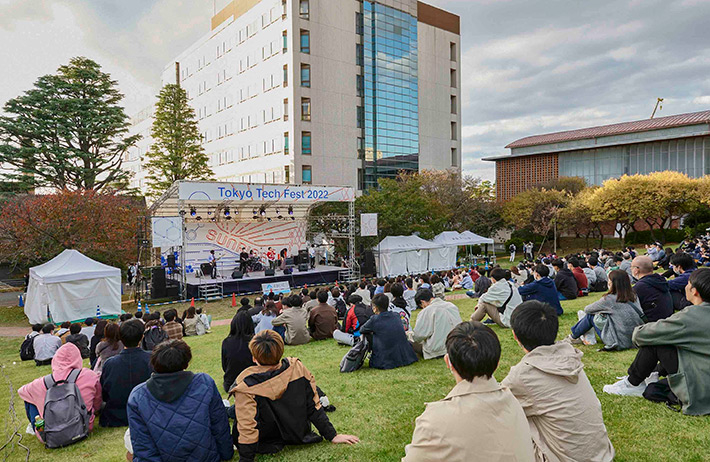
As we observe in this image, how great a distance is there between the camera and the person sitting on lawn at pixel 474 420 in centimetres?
192

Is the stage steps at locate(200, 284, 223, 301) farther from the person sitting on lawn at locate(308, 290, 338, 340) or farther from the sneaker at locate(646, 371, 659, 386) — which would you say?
the sneaker at locate(646, 371, 659, 386)

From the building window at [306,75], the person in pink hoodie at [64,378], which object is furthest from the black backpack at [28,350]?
the building window at [306,75]

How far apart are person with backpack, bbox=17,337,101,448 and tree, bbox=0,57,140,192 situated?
25.9m

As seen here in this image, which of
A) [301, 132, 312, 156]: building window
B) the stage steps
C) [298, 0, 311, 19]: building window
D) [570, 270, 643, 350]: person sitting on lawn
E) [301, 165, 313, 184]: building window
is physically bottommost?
the stage steps

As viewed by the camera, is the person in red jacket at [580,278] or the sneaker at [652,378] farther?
the person in red jacket at [580,278]

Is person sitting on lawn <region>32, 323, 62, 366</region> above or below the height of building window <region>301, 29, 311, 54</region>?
below

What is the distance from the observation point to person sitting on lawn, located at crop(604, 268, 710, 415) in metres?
3.22

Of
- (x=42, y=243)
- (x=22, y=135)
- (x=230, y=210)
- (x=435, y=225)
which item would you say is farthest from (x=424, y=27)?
(x=42, y=243)

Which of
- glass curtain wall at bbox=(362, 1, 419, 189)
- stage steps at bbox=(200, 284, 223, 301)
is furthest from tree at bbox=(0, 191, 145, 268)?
glass curtain wall at bbox=(362, 1, 419, 189)

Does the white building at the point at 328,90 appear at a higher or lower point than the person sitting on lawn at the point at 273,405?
higher

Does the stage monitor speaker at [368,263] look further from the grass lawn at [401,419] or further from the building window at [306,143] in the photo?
the grass lawn at [401,419]

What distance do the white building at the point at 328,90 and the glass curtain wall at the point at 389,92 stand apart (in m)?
0.10

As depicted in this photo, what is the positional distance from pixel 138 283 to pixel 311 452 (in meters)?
18.3

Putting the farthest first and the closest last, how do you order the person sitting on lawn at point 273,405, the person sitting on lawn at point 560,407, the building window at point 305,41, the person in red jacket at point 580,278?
the building window at point 305,41 < the person in red jacket at point 580,278 < the person sitting on lawn at point 273,405 < the person sitting on lawn at point 560,407
